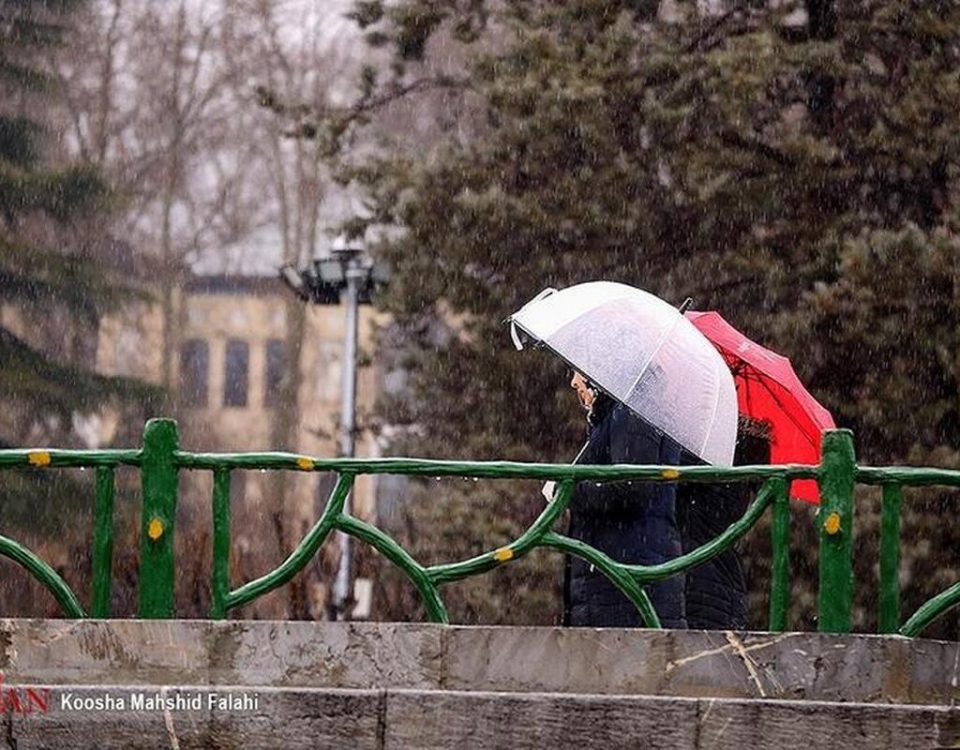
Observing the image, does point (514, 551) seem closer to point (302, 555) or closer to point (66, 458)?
point (302, 555)

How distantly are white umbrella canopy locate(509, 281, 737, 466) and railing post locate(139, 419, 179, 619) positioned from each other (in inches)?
53.3

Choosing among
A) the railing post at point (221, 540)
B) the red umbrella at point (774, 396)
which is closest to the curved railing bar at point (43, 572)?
the railing post at point (221, 540)

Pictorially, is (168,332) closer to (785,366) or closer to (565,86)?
(565,86)

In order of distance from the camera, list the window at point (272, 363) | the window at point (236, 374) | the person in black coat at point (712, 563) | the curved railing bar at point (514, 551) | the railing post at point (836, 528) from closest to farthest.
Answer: the curved railing bar at point (514, 551), the railing post at point (836, 528), the person in black coat at point (712, 563), the window at point (272, 363), the window at point (236, 374)

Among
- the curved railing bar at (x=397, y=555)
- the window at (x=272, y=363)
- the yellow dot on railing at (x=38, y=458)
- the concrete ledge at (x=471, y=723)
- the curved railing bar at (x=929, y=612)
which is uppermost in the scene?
the window at (x=272, y=363)

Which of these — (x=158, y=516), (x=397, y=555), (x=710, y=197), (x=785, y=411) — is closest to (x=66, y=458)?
(x=158, y=516)

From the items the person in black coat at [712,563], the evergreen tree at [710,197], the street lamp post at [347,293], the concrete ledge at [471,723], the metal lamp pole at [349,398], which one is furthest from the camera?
the street lamp post at [347,293]

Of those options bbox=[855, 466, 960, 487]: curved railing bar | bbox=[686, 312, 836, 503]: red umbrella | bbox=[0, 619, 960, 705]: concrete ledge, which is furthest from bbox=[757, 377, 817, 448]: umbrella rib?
bbox=[0, 619, 960, 705]: concrete ledge

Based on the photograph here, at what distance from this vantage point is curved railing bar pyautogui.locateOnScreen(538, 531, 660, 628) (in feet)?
24.8

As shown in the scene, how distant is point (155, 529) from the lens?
7.51 metres

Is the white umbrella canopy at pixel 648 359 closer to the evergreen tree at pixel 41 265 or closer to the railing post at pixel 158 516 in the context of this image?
the railing post at pixel 158 516

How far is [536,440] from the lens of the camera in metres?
21.6

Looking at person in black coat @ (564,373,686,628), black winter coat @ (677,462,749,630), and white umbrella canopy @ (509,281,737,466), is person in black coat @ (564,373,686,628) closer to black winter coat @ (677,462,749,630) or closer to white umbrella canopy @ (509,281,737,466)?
white umbrella canopy @ (509,281,737,466)

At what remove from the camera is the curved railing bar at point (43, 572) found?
24.1 ft
